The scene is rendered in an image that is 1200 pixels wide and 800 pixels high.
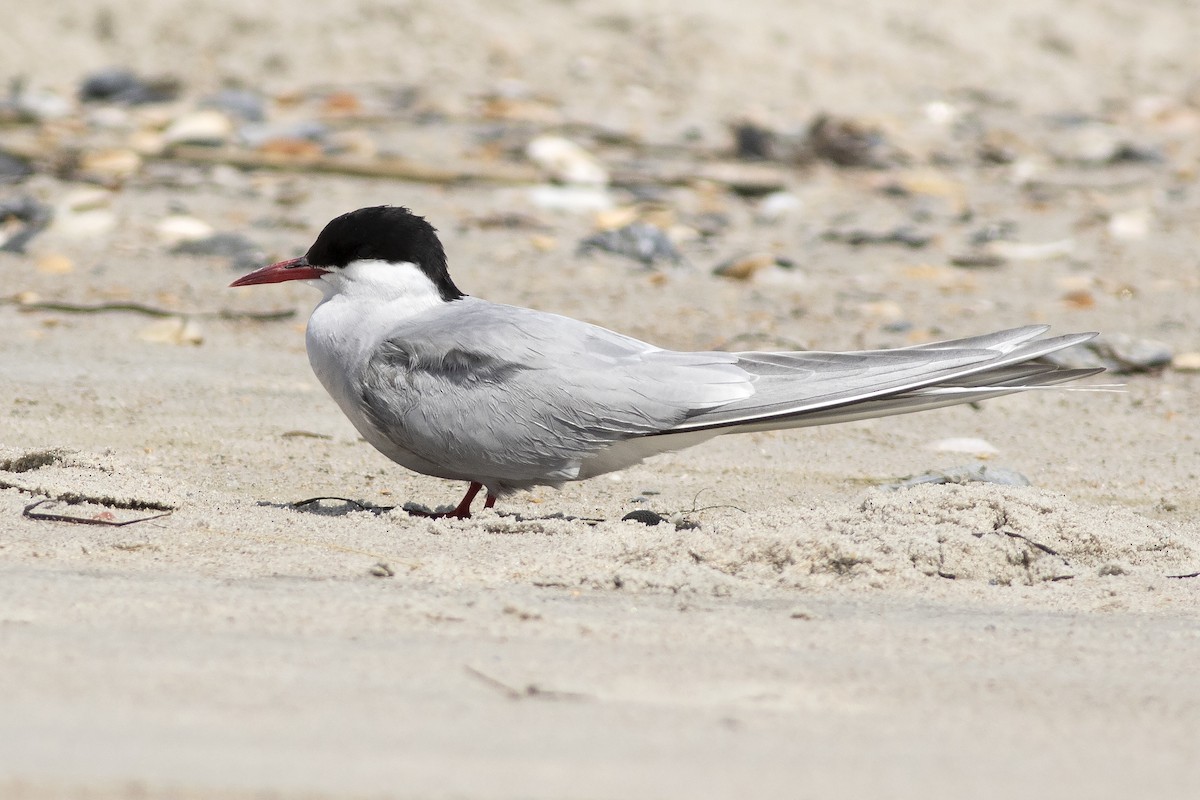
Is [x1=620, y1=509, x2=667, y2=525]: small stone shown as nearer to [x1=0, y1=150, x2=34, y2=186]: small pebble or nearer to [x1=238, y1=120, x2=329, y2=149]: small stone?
[x1=0, y1=150, x2=34, y2=186]: small pebble

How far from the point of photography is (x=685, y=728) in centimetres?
196

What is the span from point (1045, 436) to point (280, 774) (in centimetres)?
362

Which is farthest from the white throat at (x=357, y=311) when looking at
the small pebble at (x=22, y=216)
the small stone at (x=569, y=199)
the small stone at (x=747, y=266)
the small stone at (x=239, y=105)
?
the small stone at (x=239, y=105)

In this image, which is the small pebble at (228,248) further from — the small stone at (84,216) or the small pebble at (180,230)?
the small stone at (84,216)

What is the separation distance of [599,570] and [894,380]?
0.94 meters

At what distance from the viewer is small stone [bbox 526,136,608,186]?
7789 millimetres

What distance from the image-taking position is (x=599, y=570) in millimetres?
2891

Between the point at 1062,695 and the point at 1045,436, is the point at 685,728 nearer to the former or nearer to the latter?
the point at 1062,695

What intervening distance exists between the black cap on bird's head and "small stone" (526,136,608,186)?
12.7 feet

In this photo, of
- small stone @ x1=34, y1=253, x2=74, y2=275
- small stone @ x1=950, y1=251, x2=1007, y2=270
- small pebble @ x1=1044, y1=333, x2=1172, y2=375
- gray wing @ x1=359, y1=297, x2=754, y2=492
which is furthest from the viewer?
small stone @ x1=950, y1=251, x2=1007, y2=270

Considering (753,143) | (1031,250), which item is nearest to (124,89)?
(753,143)

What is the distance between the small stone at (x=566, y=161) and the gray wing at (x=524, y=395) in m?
4.25

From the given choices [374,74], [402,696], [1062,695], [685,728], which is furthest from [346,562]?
[374,74]

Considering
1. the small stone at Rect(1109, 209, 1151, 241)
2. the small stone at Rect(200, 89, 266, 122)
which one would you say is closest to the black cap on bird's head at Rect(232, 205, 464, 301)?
the small stone at Rect(1109, 209, 1151, 241)
